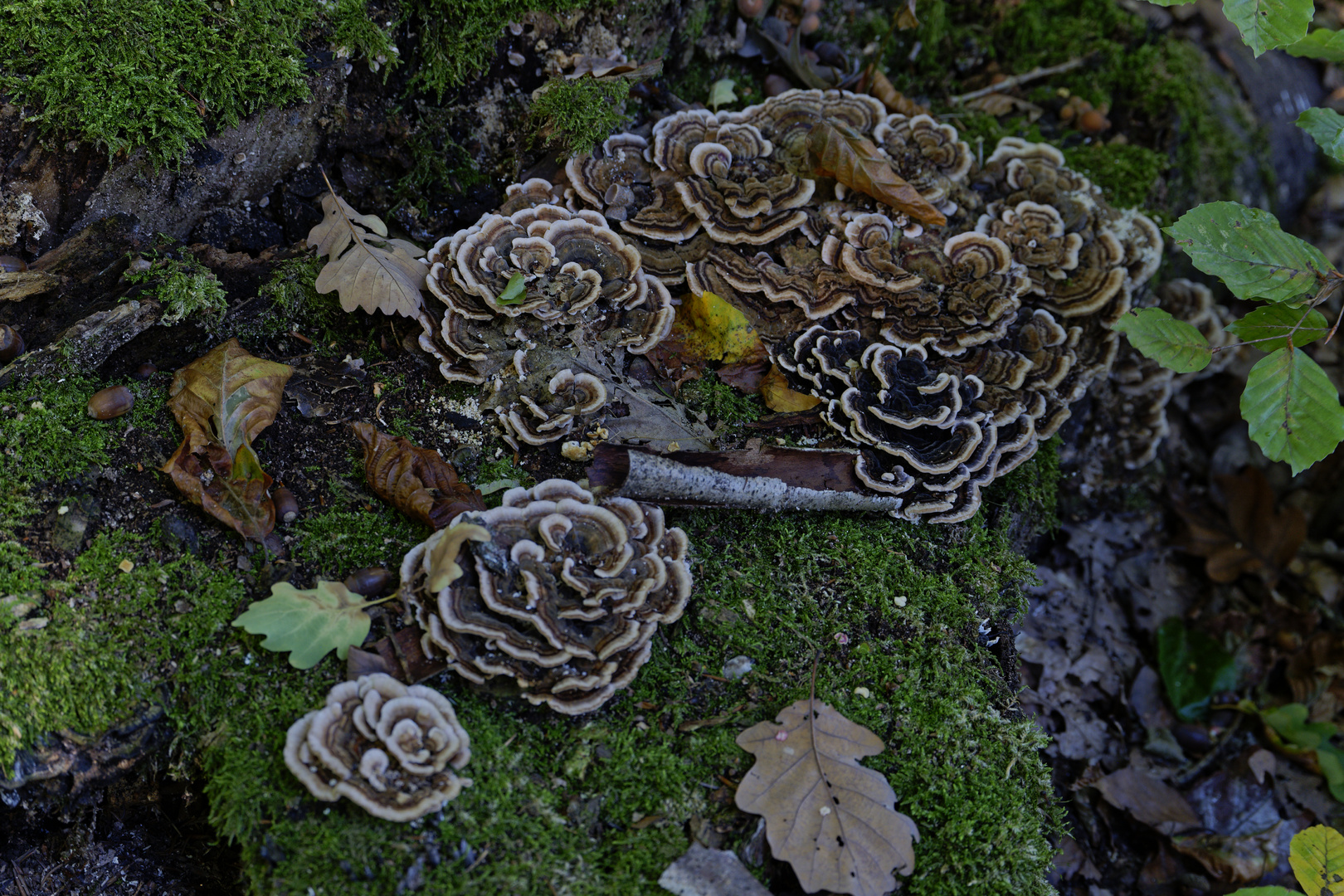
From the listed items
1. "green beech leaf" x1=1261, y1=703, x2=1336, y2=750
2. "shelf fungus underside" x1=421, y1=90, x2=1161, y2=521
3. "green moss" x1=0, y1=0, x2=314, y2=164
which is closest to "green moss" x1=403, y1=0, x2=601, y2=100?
"green moss" x1=0, y1=0, x2=314, y2=164

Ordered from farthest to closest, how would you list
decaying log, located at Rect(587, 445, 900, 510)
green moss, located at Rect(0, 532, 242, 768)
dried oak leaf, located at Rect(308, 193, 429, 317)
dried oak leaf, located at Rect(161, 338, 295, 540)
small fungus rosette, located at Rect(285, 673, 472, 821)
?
1. dried oak leaf, located at Rect(308, 193, 429, 317)
2. decaying log, located at Rect(587, 445, 900, 510)
3. dried oak leaf, located at Rect(161, 338, 295, 540)
4. green moss, located at Rect(0, 532, 242, 768)
5. small fungus rosette, located at Rect(285, 673, 472, 821)

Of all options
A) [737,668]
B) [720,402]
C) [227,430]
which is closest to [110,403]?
[227,430]

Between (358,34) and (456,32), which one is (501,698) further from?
(456,32)

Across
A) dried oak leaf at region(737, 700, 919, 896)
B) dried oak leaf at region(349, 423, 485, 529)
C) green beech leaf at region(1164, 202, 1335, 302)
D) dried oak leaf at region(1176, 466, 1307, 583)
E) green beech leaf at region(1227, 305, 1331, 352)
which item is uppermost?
green beech leaf at region(1164, 202, 1335, 302)

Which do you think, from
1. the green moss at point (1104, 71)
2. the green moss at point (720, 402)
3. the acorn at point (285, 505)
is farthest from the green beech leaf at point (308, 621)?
the green moss at point (1104, 71)

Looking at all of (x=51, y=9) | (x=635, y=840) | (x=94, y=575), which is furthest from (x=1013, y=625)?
(x=51, y=9)

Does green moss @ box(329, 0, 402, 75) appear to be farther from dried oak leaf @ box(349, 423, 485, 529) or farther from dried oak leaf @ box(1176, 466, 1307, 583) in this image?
dried oak leaf @ box(1176, 466, 1307, 583)
